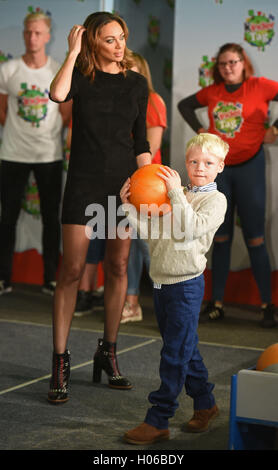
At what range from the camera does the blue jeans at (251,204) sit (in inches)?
180

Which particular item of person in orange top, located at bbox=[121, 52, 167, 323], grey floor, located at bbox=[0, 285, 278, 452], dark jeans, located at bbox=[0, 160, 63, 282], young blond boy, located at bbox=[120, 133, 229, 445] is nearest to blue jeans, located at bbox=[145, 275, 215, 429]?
young blond boy, located at bbox=[120, 133, 229, 445]

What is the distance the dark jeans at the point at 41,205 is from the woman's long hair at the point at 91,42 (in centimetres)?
243

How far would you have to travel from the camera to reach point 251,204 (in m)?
4.59

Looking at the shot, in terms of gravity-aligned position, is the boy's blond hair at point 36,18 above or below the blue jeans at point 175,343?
above

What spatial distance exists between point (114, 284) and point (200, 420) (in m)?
0.73

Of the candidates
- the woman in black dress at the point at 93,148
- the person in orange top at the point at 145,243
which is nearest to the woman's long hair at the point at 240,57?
the person in orange top at the point at 145,243

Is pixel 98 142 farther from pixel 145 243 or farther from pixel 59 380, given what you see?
pixel 145 243

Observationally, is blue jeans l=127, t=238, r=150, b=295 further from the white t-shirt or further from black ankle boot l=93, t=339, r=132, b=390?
black ankle boot l=93, t=339, r=132, b=390

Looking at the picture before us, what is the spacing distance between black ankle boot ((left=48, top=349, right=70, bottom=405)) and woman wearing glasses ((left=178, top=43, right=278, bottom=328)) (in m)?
1.80

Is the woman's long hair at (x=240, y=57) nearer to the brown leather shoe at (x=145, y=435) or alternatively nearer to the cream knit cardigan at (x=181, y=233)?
the cream knit cardigan at (x=181, y=233)

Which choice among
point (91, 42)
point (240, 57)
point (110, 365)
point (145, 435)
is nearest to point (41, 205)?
point (240, 57)

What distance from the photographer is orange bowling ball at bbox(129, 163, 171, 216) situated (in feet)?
7.64

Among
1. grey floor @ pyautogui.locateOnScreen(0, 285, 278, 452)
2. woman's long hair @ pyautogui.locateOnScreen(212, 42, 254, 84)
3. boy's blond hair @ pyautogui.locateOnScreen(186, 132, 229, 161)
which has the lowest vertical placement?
grey floor @ pyautogui.locateOnScreen(0, 285, 278, 452)

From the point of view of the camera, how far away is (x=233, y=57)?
4520mm
